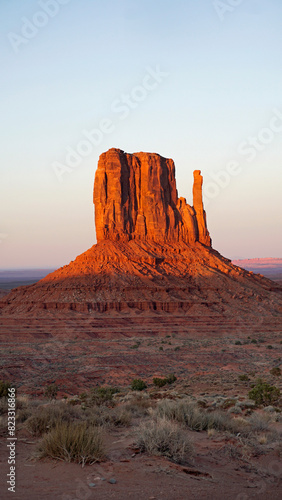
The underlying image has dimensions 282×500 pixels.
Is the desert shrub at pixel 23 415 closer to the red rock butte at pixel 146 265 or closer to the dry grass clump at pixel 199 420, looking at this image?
the dry grass clump at pixel 199 420

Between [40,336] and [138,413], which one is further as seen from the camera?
[40,336]

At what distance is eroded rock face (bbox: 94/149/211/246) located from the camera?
80812 mm

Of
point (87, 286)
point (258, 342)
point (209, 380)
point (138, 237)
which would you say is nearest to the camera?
point (209, 380)

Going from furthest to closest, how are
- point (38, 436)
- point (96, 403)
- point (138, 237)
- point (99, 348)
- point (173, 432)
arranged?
point (138, 237) < point (99, 348) < point (96, 403) < point (38, 436) < point (173, 432)

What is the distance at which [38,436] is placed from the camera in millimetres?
9555

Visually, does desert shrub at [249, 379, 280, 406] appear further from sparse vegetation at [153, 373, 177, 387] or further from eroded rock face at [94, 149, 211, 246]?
eroded rock face at [94, 149, 211, 246]

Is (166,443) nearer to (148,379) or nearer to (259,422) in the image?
(259,422)

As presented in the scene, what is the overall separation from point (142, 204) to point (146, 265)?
52.6 ft

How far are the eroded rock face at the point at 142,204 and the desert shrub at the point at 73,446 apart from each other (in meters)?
71.1

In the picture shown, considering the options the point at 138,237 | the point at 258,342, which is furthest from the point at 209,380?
the point at 138,237

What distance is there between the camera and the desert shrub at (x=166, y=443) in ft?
25.7

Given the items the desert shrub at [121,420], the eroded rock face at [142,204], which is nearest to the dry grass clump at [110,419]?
the desert shrub at [121,420]

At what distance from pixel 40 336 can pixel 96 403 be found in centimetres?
3588

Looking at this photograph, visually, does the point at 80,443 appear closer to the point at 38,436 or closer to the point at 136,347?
the point at 38,436
